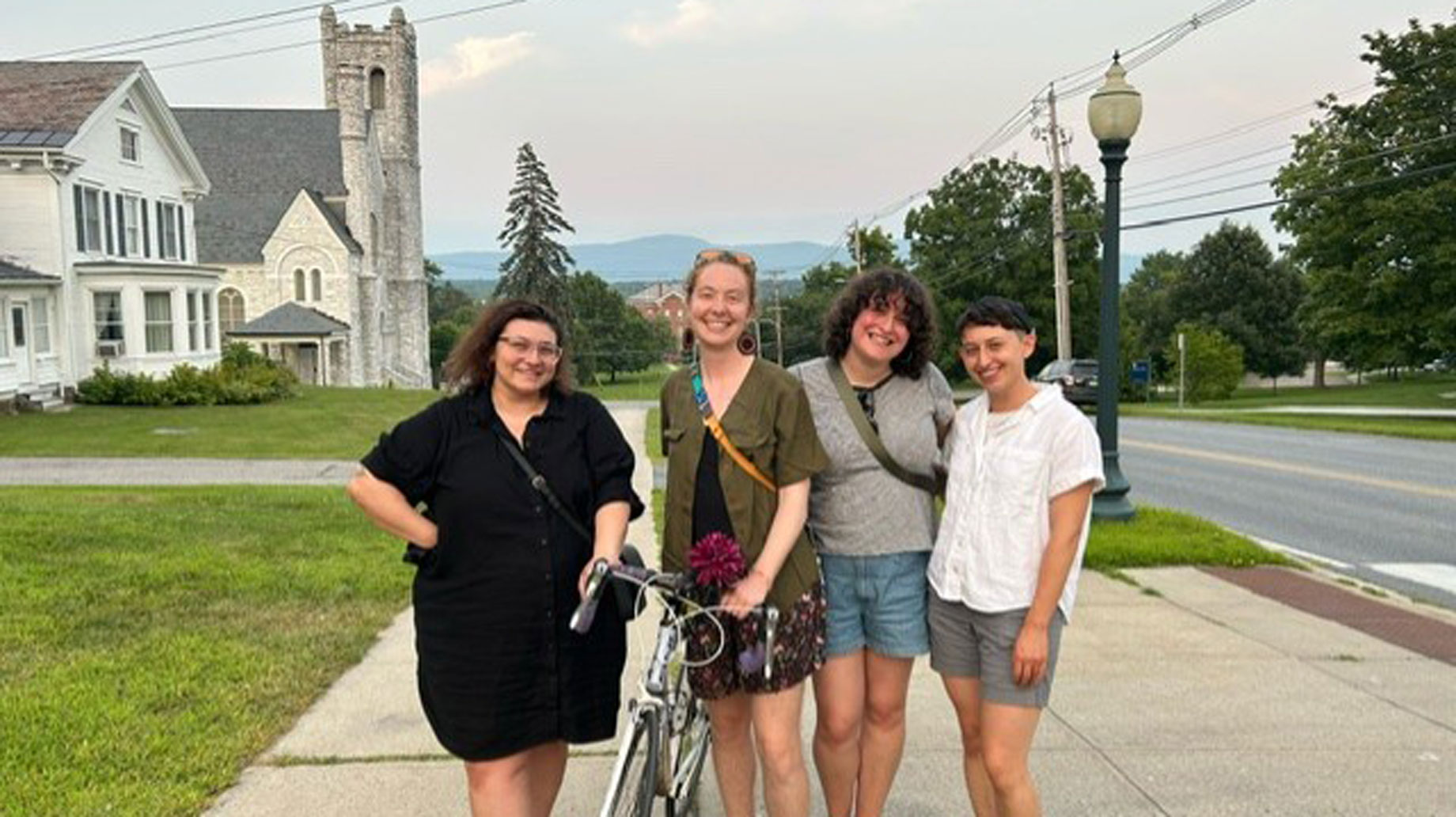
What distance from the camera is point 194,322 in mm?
32000

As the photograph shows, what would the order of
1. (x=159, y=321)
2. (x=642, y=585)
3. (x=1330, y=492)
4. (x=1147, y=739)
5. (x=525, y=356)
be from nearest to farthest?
(x=642, y=585)
(x=525, y=356)
(x=1147, y=739)
(x=1330, y=492)
(x=159, y=321)

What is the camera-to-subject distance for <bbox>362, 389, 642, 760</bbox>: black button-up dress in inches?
113

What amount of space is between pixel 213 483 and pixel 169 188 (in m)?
21.9

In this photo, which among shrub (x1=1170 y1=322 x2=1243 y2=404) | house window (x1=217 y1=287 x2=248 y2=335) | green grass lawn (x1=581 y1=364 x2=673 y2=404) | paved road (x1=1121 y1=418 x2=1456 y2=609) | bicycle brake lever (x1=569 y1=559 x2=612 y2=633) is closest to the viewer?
bicycle brake lever (x1=569 y1=559 x2=612 y2=633)

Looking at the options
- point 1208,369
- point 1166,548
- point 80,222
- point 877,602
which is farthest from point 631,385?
point 877,602

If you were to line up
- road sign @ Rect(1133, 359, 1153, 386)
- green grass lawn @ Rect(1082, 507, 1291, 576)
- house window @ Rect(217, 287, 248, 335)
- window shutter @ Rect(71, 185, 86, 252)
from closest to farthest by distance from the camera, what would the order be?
green grass lawn @ Rect(1082, 507, 1291, 576)
window shutter @ Rect(71, 185, 86, 252)
road sign @ Rect(1133, 359, 1153, 386)
house window @ Rect(217, 287, 248, 335)

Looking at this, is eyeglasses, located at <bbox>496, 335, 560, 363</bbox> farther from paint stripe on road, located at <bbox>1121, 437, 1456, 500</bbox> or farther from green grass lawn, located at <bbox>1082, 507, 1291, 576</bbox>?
paint stripe on road, located at <bbox>1121, 437, 1456, 500</bbox>

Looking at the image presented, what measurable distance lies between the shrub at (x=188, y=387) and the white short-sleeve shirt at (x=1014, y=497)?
28.6 meters

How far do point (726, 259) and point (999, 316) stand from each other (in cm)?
81

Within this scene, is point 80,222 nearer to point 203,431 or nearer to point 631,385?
point 203,431

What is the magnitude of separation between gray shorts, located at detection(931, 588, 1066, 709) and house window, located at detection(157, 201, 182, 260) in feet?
111

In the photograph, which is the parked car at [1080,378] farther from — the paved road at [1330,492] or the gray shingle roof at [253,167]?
the gray shingle roof at [253,167]

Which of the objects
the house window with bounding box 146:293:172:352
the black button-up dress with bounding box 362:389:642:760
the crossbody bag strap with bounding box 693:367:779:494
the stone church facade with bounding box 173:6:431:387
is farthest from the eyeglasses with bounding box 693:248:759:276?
the stone church facade with bounding box 173:6:431:387

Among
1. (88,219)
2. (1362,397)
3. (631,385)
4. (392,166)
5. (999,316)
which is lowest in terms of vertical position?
(631,385)
